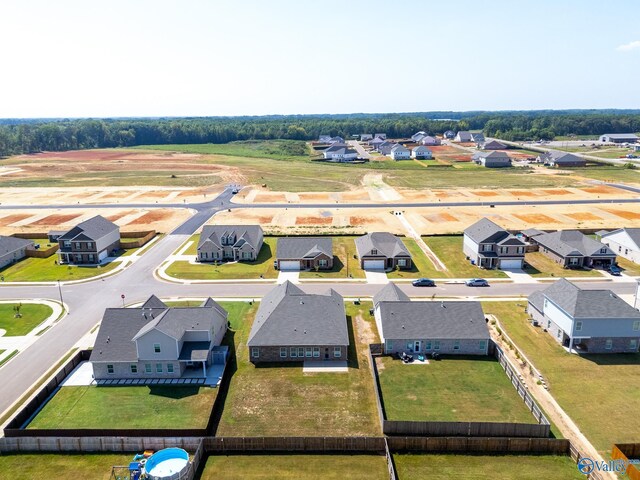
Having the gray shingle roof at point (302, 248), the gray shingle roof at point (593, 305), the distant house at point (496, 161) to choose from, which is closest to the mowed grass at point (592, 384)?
the gray shingle roof at point (593, 305)

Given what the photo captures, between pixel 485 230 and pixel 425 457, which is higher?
pixel 485 230

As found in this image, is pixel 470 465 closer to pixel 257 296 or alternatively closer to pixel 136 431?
pixel 136 431

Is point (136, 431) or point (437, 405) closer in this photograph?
point (136, 431)

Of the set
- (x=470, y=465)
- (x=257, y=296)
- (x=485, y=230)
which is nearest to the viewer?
(x=470, y=465)

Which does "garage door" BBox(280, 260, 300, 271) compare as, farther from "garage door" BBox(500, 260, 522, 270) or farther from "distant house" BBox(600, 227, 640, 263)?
"distant house" BBox(600, 227, 640, 263)

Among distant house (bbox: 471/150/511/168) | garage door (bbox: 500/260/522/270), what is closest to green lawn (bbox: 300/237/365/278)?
garage door (bbox: 500/260/522/270)

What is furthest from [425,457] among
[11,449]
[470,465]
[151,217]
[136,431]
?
[151,217]

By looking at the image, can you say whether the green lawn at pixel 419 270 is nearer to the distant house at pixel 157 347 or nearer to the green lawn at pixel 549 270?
the green lawn at pixel 549 270
